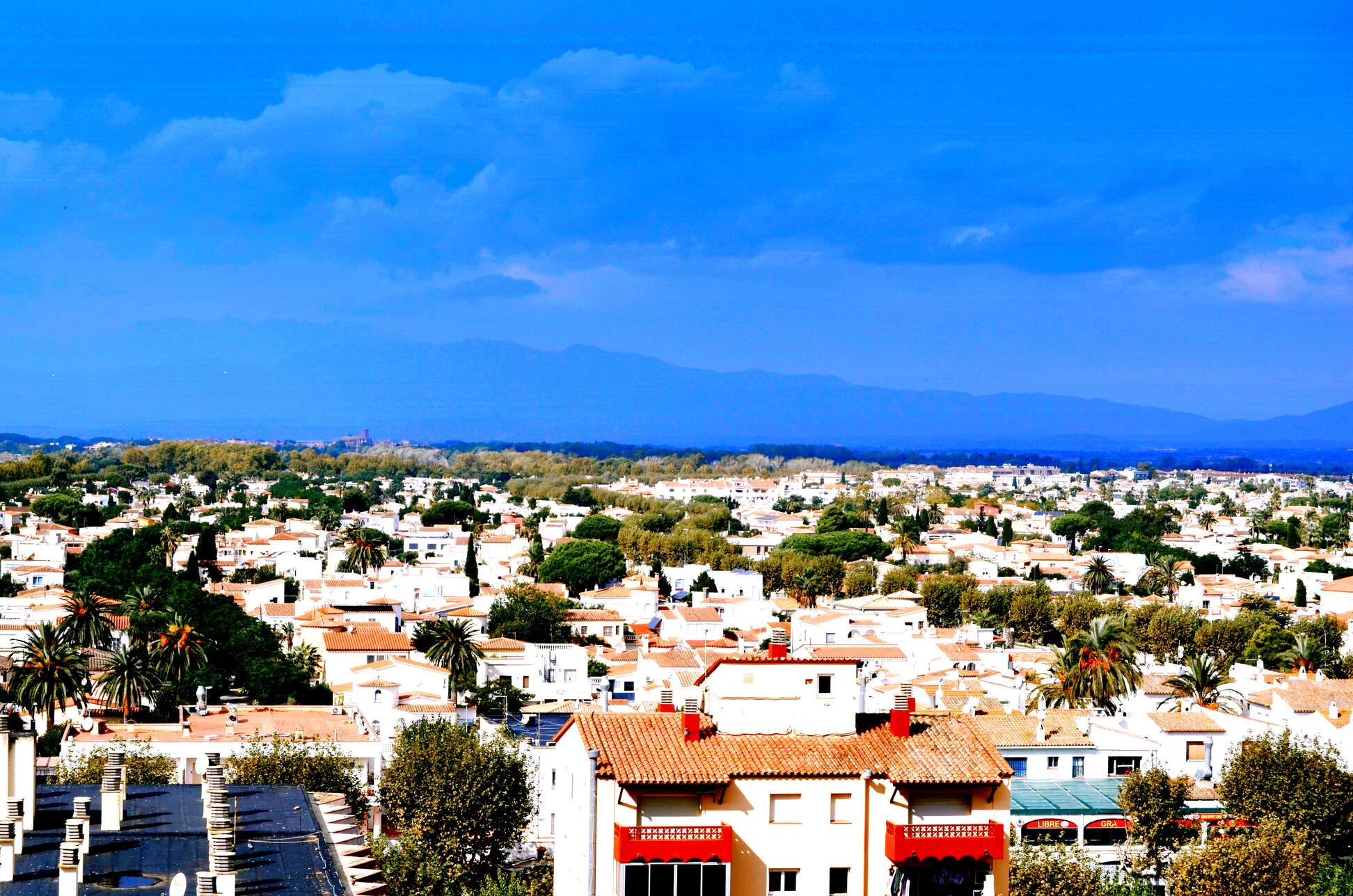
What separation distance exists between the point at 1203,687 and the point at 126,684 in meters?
31.7

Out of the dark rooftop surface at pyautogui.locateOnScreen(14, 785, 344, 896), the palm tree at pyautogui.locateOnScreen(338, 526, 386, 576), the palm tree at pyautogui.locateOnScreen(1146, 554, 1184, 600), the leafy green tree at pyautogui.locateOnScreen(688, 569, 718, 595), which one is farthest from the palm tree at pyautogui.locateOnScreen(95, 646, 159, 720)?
the palm tree at pyautogui.locateOnScreen(1146, 554, 1184, 600)

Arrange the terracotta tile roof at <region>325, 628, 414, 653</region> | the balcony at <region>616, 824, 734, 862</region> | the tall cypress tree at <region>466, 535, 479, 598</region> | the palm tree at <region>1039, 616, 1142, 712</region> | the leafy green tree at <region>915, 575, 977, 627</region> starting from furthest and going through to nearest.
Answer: the leafy green tree at <region>915, 575, 977, 627</region> < the tall cypress tree at <region>466, 535, 479, 598</region> < the terracotta tile roof at <region>325, 628, 414, 653</region> < the palm tree at <region>1039, 616, 1142, 712</region> < the balcony at <region>616, 824, 734, 862</region>

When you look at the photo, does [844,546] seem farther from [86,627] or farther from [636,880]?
[636,880]

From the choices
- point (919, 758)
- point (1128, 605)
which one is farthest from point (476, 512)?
point (919, 758)

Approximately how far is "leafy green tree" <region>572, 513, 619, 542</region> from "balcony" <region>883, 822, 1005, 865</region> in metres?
87.3

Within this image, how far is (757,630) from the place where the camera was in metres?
78.1

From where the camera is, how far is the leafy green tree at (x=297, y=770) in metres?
34.0

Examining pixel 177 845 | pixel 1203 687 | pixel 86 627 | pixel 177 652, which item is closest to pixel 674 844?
pixel 177 845

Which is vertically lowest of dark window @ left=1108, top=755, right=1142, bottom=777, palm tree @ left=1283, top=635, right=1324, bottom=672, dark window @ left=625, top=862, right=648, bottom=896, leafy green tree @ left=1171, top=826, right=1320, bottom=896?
leafy green tree @ left=1171, top=826, right=1320, bottom=896

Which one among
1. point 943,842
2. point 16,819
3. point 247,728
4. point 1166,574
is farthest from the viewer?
point 1166,574

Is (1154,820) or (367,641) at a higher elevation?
(367,641)

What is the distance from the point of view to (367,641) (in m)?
58.6

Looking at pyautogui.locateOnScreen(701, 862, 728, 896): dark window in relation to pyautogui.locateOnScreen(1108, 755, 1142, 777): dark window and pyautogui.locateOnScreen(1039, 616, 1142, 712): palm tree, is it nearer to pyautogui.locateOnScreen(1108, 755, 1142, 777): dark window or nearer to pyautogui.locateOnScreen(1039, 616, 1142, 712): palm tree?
pyautogui.locateOnScreen(1108, 755, 1142, 777): dark window

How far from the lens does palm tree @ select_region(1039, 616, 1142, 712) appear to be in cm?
4903
